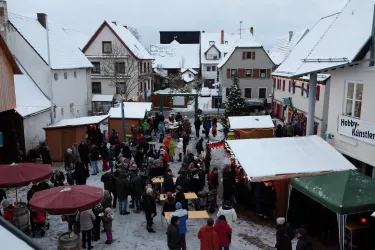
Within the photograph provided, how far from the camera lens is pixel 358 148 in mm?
12234

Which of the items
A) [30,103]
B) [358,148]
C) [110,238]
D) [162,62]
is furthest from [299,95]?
[162,62]

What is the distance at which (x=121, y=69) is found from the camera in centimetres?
3862

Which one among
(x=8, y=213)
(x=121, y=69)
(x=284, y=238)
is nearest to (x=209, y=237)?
(x=284, y=238)

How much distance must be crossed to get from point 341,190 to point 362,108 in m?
3.45

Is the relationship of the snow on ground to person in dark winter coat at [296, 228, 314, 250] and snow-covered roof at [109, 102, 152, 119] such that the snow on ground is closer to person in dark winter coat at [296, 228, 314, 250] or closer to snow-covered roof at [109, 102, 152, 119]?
person in dark winter coat at [296, 228, 314, 250]

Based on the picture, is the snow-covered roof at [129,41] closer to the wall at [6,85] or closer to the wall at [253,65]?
the wall at [253,65]

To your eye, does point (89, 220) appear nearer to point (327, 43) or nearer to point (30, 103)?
point (327, 43)

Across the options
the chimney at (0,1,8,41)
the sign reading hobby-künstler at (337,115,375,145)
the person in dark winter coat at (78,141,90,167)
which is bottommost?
the person in dark winter coat at (78,141,90,167)

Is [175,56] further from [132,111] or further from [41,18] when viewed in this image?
[132,111]

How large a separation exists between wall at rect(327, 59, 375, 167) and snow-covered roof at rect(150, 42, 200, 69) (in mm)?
48377

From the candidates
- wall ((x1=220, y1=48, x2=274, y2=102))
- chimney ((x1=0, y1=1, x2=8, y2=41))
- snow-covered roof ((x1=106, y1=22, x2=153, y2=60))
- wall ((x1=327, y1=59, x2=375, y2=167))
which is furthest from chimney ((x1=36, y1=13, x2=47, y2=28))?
wall ((x1=327, y1=59, x2=375, y2=167))

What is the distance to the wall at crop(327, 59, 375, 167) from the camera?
11.6 m

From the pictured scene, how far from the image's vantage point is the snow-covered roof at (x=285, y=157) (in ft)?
38.0

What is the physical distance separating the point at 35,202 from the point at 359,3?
1309 centimetres
